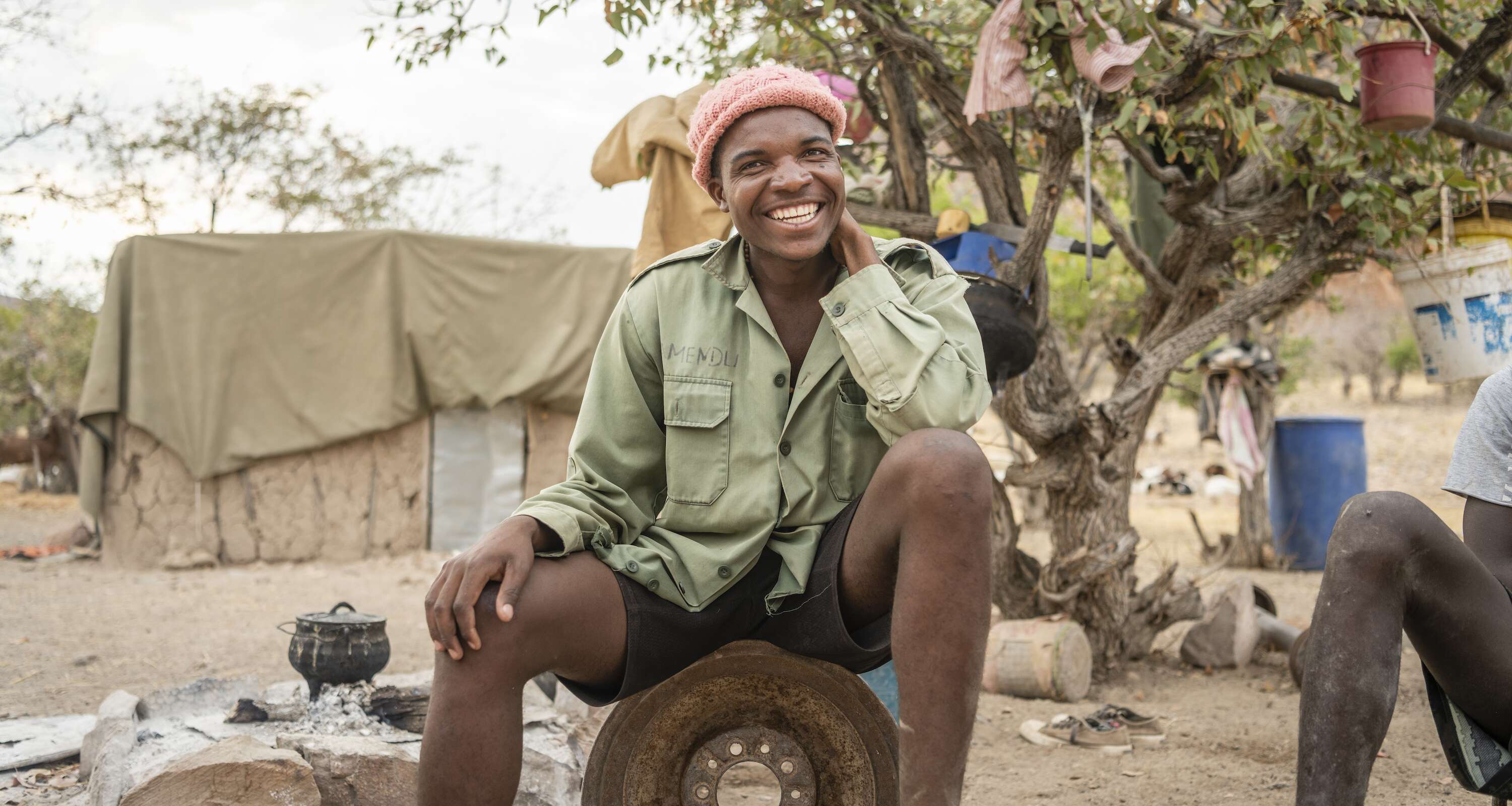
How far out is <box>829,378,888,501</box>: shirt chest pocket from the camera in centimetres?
204

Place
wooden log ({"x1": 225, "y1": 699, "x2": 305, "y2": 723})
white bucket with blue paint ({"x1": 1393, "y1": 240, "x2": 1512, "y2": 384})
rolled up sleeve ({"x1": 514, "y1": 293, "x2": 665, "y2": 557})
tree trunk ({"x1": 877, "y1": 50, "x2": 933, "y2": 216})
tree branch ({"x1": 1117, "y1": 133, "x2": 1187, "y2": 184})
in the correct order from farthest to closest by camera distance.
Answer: tree trunk ({"x1": 877, "y1": 50, "x2": 933, "y2": 216}) < tree branch ({"x1": 1117, "y1": 133, "x2": 1187, "y2": 184}) < white bucket with blue paint ({"x1": 1393, "y1": 240, "x2": 1512, "y2": 384}) < wooden log ({"x1": 225, "y1": 699, "x2": 305, "y2": 723}) < rolled up sleeve ({"x1": 514, "y1": 293, "x2": 665, "y2": 557})

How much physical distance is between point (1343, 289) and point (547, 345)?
39.9ft

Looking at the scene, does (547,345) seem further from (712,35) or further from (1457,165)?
(1457,165)

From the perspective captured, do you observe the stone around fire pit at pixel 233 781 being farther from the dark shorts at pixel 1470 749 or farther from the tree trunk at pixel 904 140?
the tree trunk at pixel 904 140

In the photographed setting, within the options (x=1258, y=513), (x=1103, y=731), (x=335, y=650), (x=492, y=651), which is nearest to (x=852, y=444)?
(x=492, y=651)

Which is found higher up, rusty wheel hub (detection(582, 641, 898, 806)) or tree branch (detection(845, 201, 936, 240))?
tree branch (detection(845, 201, 936, 240))

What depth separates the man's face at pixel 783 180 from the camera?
2041mm

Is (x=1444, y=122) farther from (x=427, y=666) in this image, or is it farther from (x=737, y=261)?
(x=427, y=666)

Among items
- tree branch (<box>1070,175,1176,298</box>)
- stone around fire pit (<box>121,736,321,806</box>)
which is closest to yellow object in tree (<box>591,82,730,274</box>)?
tree branch (<box>1070,175,1176,298</box>)

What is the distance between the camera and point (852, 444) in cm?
205

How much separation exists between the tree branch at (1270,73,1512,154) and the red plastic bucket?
0.82 feet

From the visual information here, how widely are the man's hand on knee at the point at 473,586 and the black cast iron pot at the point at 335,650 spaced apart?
1.61 m

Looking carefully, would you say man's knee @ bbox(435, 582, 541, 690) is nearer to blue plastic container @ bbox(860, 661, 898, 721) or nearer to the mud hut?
blue plastic container @ bbox(860, 661, 898, 721)

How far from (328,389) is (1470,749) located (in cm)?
726
